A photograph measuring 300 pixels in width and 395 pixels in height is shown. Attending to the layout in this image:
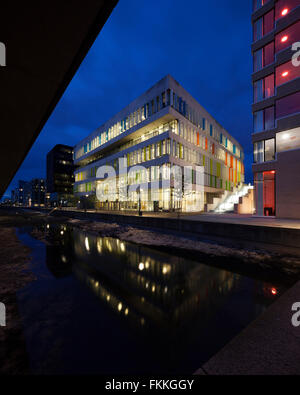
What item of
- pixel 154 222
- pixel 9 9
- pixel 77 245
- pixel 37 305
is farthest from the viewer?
pixel 154 222

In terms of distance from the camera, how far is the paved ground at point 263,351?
2.34 meters

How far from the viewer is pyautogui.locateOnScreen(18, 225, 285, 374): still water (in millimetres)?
2746

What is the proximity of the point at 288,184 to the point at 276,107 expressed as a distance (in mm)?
7894

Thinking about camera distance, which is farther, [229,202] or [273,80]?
[229,202]

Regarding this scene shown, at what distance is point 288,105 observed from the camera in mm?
15742

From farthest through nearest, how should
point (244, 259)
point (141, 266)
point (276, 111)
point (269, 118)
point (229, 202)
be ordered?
point (229, 202) < point (269, 118) < point (276, 111) < point (244, 259) < point (141, 266)

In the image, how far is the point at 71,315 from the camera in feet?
12.8

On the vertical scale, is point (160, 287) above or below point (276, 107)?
below

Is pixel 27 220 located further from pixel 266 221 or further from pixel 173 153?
pixel 266 221

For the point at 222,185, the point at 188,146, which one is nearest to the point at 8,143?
the point at 188,146

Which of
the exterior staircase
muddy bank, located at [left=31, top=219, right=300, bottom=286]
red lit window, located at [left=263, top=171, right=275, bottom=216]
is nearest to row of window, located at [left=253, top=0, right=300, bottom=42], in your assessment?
red lit window, located at [left=263, top=171, right=275, bottom=216]

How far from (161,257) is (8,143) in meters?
10.9

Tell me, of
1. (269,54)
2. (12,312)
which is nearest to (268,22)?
(269,54)
